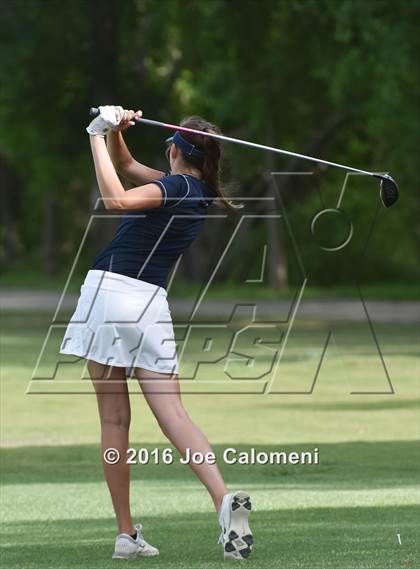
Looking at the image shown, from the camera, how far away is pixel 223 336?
30.5 metres

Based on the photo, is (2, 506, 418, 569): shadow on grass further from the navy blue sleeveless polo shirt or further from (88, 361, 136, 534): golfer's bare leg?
the navy blue sleeveless polo shirt

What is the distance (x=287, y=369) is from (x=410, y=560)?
14.4m

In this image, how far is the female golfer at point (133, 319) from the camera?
7.80 metres

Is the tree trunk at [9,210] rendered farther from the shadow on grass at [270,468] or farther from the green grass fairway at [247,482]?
the shadow on grass at [270,468]

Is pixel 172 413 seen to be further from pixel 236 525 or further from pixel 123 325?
pixel 236 525

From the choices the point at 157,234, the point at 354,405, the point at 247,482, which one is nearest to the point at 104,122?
the point at 157,234

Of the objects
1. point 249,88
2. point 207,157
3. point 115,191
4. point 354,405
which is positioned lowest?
point 115,191

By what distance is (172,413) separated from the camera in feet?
26.0

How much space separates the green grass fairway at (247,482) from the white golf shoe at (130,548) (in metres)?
0.10

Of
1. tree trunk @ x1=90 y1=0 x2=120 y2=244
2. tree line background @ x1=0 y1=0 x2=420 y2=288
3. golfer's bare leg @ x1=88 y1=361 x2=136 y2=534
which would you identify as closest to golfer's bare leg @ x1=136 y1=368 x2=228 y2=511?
golfer's bare leg @ x1=88 y1=361 x2=136 y2=534

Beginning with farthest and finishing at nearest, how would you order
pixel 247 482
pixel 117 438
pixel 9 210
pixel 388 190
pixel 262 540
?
pixel 9 210, pixel 247 482, pixel 388 190, pixel 262 540, pixel 117 438

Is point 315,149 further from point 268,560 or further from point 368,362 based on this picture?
point 268,560

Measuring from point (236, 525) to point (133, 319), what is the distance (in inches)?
43.4

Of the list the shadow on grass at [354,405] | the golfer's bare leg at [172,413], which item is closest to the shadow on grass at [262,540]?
the golfer's bare leg at [172,413]
